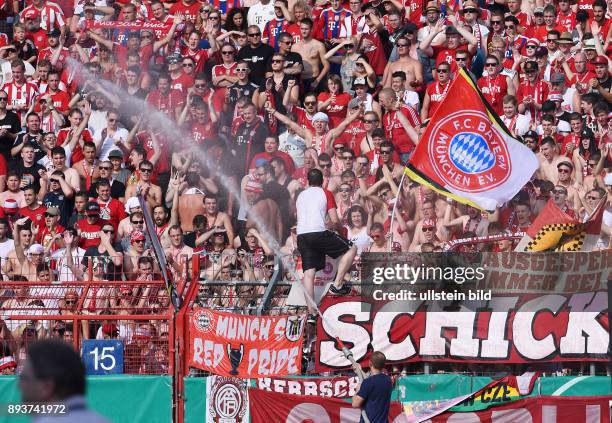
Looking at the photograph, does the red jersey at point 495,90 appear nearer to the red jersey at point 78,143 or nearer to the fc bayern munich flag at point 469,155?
the fc bayern munich flag at point 469,155

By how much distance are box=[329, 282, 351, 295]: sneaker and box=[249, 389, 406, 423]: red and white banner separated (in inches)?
48.4

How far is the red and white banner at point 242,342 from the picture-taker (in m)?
14.0

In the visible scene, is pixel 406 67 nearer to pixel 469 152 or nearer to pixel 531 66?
pixel 531 66

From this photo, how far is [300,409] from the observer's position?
13.5m

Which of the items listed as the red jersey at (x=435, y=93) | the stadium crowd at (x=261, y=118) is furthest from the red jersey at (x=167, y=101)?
the red jersey at (x=435, y=93)

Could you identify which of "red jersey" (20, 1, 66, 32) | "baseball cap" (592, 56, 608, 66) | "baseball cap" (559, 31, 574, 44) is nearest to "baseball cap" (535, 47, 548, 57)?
"baseball cap" (559, 31, 574, 44)

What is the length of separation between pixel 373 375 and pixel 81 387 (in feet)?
25.1

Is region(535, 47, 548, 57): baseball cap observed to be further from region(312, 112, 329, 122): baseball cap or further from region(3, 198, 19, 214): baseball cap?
region(3, 198, 19, 214): baseball cap

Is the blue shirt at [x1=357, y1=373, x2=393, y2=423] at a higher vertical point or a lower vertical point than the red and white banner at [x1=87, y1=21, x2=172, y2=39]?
lower

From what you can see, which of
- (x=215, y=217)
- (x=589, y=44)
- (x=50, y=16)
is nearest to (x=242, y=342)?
(x=215, y=217)

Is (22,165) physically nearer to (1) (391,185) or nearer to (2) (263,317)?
(1) (391,185)

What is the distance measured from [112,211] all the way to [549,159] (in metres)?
5.96

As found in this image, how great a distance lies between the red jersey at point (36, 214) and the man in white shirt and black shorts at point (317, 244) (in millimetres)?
5208

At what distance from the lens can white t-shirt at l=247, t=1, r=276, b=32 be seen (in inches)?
849
